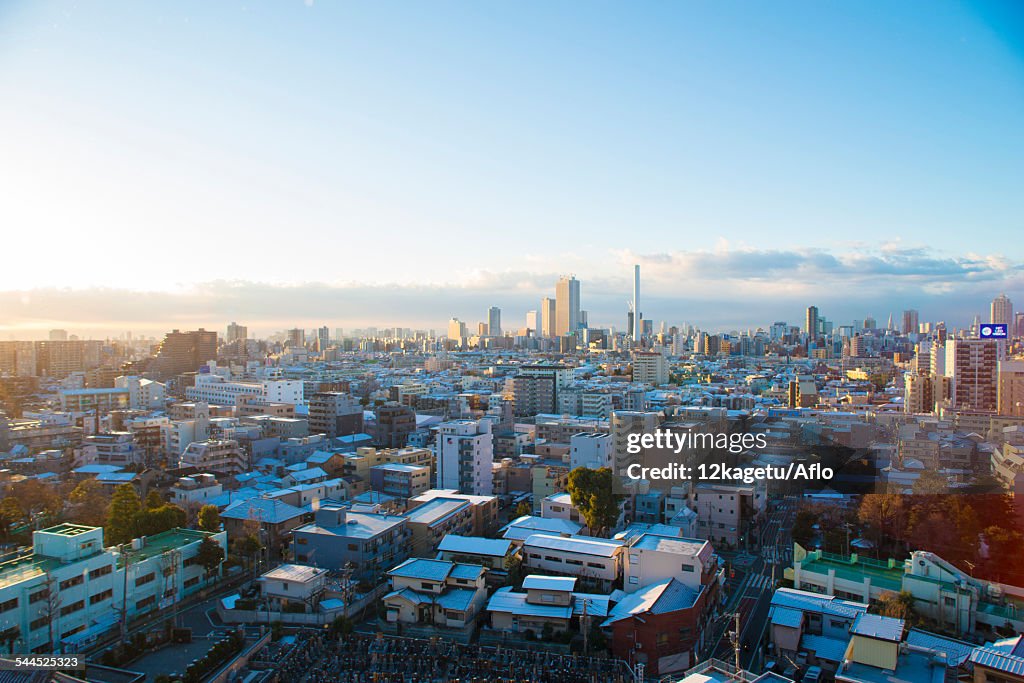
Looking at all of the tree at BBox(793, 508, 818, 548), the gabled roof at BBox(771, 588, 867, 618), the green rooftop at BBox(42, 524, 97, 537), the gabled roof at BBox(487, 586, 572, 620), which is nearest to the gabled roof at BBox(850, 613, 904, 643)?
the gabled roof at BBox(771, 588, 867, 618)

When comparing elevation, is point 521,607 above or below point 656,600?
below

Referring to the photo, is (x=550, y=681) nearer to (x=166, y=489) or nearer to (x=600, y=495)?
(x=600, y=495)

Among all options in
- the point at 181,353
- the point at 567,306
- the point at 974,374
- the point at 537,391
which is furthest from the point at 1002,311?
the point at 567,306

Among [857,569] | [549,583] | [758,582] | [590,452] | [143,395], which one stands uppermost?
[590,452]

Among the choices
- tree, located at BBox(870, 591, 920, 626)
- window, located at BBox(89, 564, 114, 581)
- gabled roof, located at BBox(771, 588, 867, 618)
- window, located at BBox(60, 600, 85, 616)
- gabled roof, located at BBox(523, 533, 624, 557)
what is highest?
window, located at BBox(89, 564, 114, 581)

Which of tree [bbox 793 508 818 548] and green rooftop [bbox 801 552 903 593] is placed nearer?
green rooftop [bbox 801 552 903 593]

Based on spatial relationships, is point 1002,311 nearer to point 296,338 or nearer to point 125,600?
point 125,600

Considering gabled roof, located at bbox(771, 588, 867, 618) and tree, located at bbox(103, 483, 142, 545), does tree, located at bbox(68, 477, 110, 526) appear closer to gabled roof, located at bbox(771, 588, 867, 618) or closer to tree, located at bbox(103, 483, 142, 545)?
tree, located at bbox(103, 483, 142, 545)
